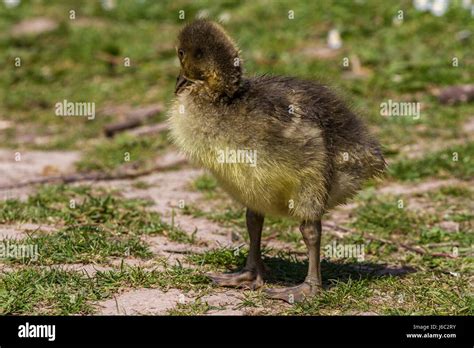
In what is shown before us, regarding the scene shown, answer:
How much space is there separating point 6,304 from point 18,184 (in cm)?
384

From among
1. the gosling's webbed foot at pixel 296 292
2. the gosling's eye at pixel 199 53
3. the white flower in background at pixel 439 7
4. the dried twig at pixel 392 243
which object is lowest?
the gosling's webbed foot at pixel 296 292

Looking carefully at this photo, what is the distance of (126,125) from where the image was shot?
39.0 ft

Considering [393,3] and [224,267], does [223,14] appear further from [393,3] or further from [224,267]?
[224,267]

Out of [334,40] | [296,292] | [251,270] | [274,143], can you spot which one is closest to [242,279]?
[251,270]

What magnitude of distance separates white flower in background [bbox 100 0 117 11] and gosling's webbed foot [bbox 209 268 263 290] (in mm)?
11639

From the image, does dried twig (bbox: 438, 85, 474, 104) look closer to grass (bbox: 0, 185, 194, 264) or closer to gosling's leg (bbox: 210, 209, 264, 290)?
grass (bbox: 0, 185, 194, 264)

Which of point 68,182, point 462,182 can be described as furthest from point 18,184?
point 462,182

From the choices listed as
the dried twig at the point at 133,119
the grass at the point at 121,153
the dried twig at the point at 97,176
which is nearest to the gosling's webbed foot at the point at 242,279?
the dried twig at the point at 97,176

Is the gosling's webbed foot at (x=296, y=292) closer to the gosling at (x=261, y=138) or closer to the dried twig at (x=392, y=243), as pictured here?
the gosling at (x=261, y=138)

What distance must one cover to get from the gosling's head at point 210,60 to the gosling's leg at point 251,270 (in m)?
0.94

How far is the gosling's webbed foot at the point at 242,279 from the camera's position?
6020 millimetres

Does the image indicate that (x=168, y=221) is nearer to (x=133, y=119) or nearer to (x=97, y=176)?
(x=97, y=176)

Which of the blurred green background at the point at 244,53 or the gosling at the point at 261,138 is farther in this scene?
the blurred green background at the point at 244,53

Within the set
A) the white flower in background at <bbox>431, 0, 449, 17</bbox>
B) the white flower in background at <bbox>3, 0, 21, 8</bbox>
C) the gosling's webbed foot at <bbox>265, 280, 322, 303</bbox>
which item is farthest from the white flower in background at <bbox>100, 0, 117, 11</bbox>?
the gosling's webbed foot at <bbox>265, 280, 322, 303</bbox>
